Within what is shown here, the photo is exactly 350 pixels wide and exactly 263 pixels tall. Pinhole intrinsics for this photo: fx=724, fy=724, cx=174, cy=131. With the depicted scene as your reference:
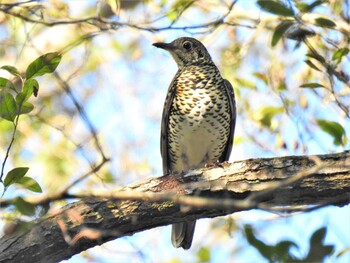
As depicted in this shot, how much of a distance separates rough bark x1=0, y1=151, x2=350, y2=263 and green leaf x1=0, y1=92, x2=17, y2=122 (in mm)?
583

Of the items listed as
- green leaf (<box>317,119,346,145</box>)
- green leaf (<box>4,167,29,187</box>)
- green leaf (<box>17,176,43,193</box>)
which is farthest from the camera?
green leaf (<box>317,119,346,145</box>)

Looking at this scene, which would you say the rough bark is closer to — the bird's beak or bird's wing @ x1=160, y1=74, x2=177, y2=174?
bird's wing @ x1=160, y1=74, x2=177, y2=174

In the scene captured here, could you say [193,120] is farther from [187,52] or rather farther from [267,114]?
[187,52]

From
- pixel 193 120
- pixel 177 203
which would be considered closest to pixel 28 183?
pixel 177 203

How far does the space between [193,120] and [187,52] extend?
3.06 ft

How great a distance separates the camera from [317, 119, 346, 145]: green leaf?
4.54 meters

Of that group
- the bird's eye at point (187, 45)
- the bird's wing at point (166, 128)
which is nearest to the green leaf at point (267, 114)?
the bird's wing at point (166, 128)

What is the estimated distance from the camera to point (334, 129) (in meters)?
4.56

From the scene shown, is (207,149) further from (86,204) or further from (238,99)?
(86,204)

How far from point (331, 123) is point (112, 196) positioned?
2.44m

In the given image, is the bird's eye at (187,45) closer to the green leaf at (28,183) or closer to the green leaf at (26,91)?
the green leaf at (26,91)

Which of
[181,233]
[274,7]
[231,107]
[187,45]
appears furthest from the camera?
[187,45]

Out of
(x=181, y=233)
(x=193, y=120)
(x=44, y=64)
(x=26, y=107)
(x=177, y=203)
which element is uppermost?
(x=44, y=64)

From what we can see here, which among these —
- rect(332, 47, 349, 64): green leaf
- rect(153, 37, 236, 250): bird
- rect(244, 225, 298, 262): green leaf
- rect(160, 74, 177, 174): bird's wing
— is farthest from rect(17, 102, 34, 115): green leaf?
rect(160, 74, 177, 174): bird's wing
